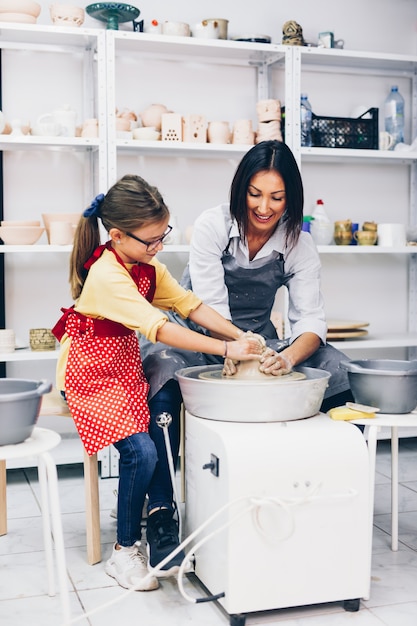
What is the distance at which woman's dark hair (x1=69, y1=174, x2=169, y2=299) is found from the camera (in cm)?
209

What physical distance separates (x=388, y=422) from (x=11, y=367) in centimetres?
195

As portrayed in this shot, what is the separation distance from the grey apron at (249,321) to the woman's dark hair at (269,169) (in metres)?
0.16

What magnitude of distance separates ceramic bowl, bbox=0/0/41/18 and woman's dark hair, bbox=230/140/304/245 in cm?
124

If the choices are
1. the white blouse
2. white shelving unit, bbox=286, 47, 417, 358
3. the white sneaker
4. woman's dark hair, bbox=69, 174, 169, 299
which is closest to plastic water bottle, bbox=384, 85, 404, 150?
white shelving unit, bbox=286, 47, 417, 358

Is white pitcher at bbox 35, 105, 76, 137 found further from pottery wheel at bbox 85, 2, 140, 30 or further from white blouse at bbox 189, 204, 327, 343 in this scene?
white blouse at bbox 189, 204, 327, 343

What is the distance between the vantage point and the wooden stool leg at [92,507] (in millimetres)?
2189

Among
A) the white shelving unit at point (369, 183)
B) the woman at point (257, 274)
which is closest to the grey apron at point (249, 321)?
the woman at point (257, 274)

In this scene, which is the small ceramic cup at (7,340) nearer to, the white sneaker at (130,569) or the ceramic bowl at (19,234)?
the ceramic bowl at (19,234)

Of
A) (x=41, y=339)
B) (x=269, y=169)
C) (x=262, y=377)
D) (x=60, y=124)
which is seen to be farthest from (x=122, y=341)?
(x=60, y=124)

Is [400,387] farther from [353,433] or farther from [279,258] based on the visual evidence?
[279,258]

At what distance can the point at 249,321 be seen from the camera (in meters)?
2.59

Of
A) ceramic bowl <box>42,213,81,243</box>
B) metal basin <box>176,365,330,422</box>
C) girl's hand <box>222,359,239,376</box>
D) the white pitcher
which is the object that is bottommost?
metal basin <box>176,365,330,422</box>

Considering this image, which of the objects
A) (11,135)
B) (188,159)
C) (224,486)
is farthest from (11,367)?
(224,486)

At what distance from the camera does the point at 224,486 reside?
1.80 metres
